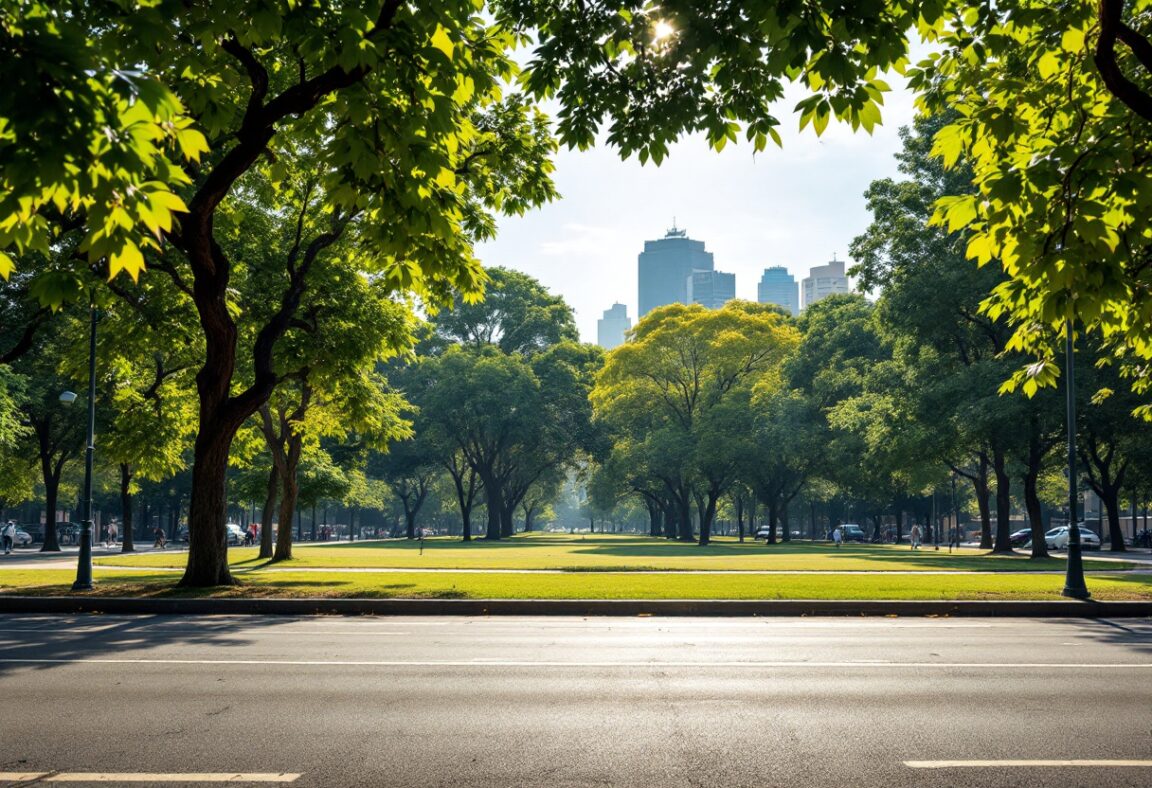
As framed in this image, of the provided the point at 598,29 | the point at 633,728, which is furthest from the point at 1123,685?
the point at 598,29

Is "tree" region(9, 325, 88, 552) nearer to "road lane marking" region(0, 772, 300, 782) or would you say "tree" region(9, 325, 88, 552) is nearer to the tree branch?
"road lane marking" region(0, 772, 300, 782)

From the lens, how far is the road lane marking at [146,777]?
18.7 ft

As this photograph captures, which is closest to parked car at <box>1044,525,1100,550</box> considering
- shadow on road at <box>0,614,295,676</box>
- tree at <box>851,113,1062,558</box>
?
tree at <box>851,113,1062,558</box>

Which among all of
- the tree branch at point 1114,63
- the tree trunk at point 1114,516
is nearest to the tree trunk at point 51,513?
the tree branch at point 1114,63

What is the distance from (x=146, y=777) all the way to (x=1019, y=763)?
563 cm

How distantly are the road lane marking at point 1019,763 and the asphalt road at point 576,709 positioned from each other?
0.08ft

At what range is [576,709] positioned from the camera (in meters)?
7.65

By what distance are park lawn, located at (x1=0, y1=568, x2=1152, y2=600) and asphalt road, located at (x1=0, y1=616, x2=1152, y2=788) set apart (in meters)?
4.77

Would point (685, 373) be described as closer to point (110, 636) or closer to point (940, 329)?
point (940, 329)

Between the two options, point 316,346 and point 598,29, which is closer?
point 598,29

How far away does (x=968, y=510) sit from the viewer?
341ft

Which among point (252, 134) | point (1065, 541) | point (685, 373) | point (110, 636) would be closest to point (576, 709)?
point (110, 636)

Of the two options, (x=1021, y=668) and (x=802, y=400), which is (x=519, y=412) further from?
(x=1021, y=668)

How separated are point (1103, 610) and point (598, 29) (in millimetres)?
14349
